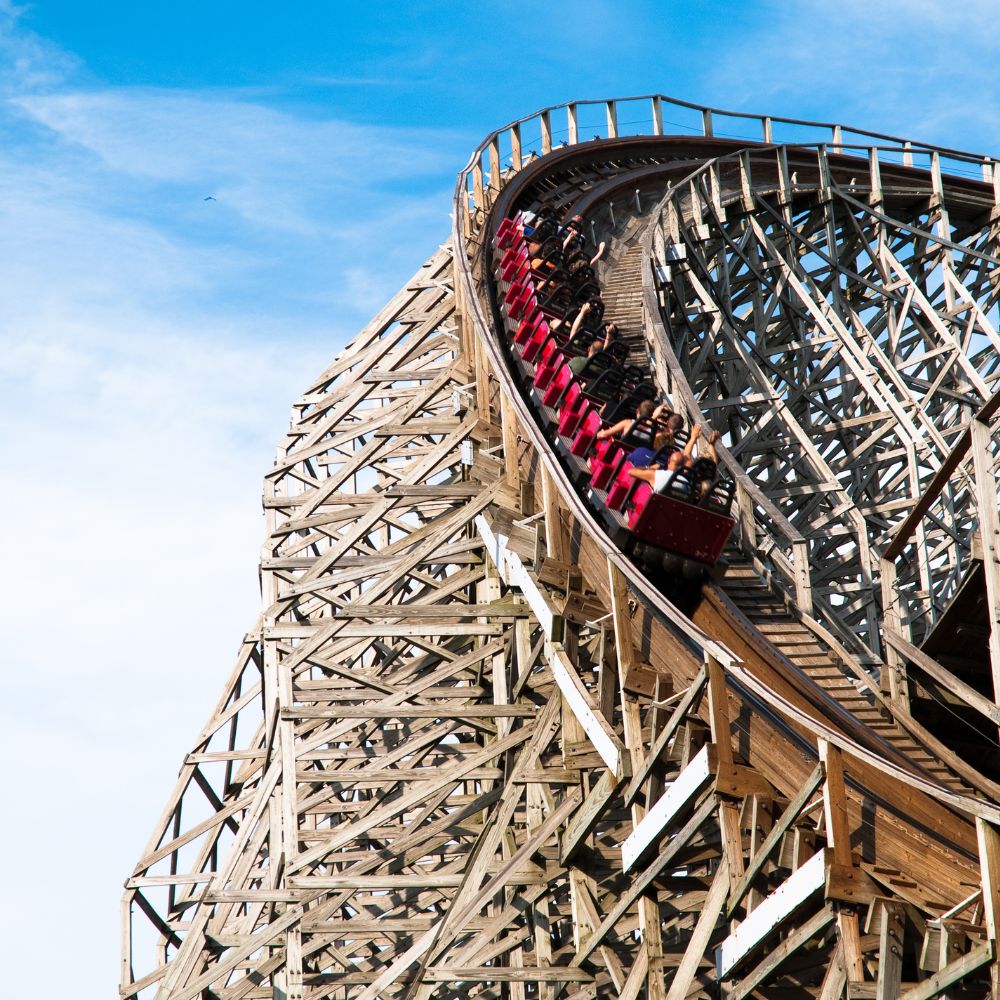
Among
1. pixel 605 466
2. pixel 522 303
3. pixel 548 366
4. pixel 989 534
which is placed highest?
pixel 522 303

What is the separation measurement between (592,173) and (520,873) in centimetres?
1522

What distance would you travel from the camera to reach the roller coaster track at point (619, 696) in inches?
310

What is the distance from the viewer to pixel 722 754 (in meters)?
7.89

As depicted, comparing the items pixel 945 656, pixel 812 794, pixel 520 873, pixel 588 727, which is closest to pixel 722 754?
pixel 812 794

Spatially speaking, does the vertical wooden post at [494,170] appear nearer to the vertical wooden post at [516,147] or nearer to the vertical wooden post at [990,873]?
the vertical wooden post at [516,147]

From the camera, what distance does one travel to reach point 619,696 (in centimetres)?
1077

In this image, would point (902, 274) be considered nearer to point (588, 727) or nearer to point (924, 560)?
point (924, 560)

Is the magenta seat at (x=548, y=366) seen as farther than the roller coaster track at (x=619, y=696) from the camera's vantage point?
Yes

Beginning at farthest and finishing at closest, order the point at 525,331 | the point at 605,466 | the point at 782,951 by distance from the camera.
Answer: the point at 525,331
the point at 605,466
the point at 782,951

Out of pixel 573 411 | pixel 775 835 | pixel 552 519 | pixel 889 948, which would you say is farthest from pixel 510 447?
pixel 889 948

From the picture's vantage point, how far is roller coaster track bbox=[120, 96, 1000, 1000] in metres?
7.87

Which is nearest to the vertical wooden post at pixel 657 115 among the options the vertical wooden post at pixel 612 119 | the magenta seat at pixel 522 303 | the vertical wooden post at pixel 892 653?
the vertical wooden post at pixel 612 119

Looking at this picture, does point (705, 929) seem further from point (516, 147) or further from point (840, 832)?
point (516, 147)

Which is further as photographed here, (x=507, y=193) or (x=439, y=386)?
(x=507, y=193)
